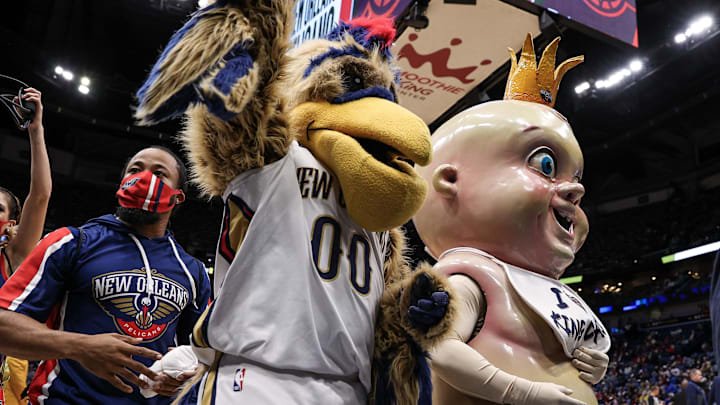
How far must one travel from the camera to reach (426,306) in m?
1.37

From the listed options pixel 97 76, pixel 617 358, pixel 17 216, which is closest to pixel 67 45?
pixel 97 76

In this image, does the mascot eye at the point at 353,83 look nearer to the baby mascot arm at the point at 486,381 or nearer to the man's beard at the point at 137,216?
the baby mascot arm at the point at 486,381

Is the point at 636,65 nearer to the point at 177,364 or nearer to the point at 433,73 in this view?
the point at 433,73

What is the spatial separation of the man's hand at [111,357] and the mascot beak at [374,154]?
68 cm

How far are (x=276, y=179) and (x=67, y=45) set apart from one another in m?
14.9

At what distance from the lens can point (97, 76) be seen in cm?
1535

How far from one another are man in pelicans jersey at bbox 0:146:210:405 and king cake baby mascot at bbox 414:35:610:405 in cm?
93

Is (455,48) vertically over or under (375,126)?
over

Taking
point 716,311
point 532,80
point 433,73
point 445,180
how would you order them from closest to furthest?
point 716,311 → point 445,180 → point 532,80 → point 433,73

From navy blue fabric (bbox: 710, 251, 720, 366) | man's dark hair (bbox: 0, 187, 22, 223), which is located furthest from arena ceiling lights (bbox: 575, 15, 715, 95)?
man's dark hair (bbox: 0, 187, 22, 223)

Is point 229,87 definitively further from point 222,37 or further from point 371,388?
point 371,388

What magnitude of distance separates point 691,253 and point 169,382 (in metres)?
16.4

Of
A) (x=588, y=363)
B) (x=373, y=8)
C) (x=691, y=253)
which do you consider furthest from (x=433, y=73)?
(x=691, y=253)

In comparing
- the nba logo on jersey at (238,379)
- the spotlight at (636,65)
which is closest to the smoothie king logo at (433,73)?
the nba logo on jersey at (238,379)
